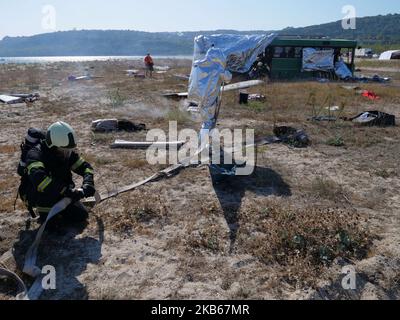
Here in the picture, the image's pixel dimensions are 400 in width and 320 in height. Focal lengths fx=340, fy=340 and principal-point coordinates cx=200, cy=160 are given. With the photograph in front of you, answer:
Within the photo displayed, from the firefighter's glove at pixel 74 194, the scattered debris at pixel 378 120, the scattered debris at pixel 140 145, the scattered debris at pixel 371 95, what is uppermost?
the scattered debris at pixel 371 95

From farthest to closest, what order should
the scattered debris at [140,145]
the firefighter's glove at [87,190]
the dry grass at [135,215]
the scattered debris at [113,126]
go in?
the scattered debris at [113,126] → the scattered debris at [140,145] → the dry grass at [135,215] → the firefighter's glove at [87,190]

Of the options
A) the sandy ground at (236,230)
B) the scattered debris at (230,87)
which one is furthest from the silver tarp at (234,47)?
the scattered debris at (230,87)

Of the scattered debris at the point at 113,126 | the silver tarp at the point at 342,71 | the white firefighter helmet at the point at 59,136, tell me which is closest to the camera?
the white firefighter helmet at the point at 59,136

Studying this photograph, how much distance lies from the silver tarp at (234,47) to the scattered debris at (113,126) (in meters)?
3.06

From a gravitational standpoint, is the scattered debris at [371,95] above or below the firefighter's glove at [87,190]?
above

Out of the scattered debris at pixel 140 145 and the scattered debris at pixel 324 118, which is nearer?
the scattered debris at pixel 140 145

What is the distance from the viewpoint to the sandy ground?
3.09 m

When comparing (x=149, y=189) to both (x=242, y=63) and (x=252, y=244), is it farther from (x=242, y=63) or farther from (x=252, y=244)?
(x=242, y=63)

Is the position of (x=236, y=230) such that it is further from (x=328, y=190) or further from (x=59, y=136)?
(x=59, y=136)

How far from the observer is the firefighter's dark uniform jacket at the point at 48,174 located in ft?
11.6

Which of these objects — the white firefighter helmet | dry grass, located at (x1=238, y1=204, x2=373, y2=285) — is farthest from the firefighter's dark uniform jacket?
dry grass, located at (x1=238, y1=204, x2=373, y2=285)

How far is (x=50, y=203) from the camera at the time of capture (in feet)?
12.5

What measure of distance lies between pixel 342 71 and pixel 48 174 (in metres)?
22.0

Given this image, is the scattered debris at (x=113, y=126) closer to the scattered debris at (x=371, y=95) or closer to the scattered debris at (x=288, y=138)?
the scattered debris at (x=288, y=138)
